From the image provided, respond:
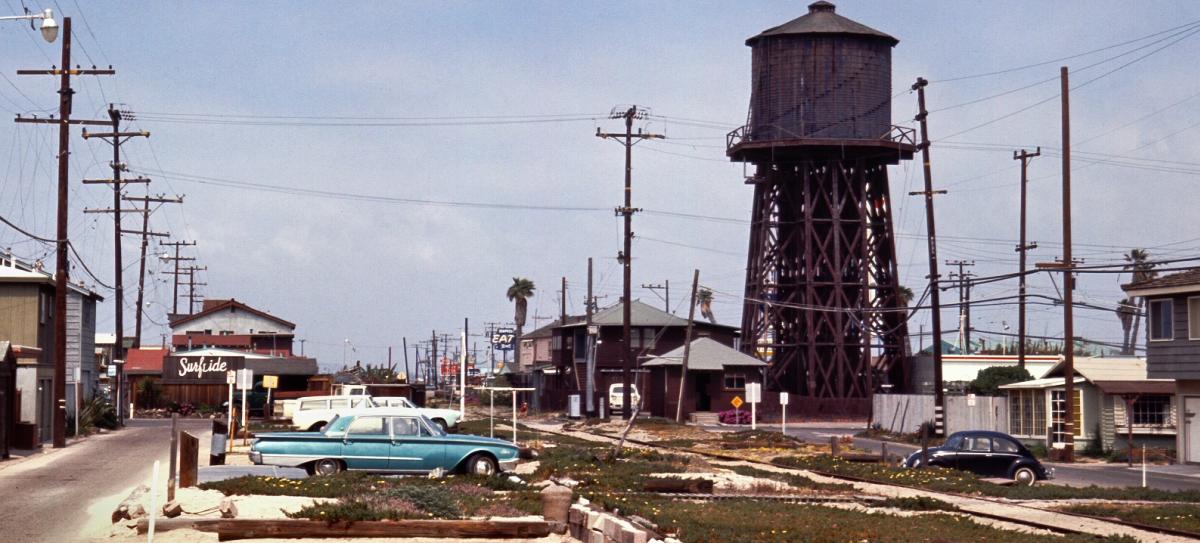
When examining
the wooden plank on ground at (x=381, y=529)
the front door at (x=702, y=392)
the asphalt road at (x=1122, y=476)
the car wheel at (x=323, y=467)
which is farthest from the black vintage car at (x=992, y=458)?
the front door at (x=702, y=392)

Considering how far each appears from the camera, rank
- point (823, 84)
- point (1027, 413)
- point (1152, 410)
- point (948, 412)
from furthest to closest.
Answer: point (823, 84), point (948, 412), point (1027, 413), point (1152, 410)

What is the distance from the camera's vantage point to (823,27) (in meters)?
88.9

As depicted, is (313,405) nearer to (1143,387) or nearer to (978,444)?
(978,444)

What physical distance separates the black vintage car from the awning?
1346 centimetres

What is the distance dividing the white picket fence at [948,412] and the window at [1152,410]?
7.35m

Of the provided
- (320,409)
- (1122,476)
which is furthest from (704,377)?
(1122,476)

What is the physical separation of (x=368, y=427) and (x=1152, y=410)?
31.7 m

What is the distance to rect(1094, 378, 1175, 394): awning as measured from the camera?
5044 cm

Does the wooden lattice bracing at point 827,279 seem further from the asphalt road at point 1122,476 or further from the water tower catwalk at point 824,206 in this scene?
the asphalt road at point 1122,476

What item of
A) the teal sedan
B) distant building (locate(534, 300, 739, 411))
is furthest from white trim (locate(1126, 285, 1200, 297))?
distant building (locate(534, 300, 739, 411))

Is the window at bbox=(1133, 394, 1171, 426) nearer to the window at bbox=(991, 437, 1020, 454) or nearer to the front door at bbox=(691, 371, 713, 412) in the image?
the window at bbox=(991, 437, 1020, 454)

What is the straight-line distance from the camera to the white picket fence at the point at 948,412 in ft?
195

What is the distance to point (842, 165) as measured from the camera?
8938 centimetres

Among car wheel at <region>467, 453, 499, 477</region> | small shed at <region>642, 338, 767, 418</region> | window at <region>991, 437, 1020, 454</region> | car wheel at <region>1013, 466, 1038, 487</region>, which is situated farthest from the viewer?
small shed at <region>642, 338, 767, 418</region>
